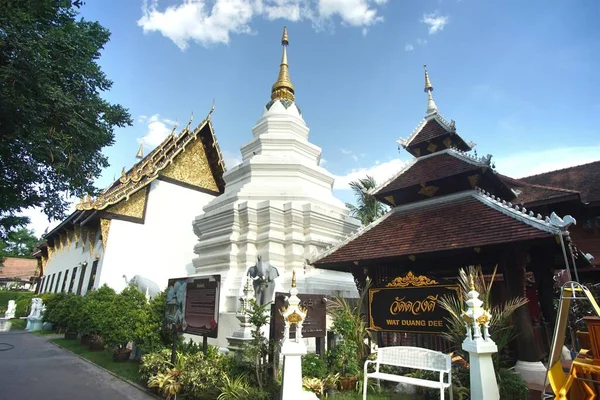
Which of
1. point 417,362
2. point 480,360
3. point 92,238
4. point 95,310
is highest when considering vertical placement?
point 92,238

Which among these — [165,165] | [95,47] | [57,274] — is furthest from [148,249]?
[57,274]

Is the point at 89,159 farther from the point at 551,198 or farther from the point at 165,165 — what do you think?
the point at 551,198

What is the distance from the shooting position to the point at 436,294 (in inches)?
190

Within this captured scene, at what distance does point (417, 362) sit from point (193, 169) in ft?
49.0

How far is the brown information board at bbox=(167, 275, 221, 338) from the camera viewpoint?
213 inches

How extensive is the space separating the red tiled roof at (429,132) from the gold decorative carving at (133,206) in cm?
1133

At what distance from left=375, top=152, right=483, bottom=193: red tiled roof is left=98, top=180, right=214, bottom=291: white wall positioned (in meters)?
8.23

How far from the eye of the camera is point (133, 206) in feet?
47.7

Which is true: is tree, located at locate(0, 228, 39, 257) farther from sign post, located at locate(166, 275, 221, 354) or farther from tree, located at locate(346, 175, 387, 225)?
sign post, located at locate(166, 275, 221, 354)

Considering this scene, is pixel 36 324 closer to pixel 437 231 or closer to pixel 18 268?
pixel 437 231

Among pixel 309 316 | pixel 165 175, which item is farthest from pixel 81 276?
pixel 309 316

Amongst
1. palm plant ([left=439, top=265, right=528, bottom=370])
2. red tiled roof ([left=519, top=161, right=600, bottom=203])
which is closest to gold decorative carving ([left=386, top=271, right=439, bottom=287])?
palm plant ([left=439, top=265, right=528, bottom=370])

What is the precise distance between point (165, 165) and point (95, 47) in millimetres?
8258

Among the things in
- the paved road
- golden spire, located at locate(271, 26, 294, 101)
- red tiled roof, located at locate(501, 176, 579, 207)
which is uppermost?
golden spire, located at locate(271, 26, 294, 101)
